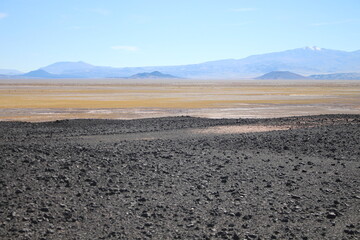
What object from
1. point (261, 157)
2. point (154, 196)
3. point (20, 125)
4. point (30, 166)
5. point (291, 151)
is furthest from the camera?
point (20, 125)

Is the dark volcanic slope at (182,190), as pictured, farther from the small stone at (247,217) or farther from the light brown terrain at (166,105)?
the light brown terrain at (166,105)

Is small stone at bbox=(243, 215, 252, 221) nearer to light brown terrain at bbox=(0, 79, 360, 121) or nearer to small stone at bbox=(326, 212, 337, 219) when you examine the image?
small stone at bbox=(326, 212, 337, 219)

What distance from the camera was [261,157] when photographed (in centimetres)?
1438

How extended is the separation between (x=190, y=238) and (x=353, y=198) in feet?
14.8

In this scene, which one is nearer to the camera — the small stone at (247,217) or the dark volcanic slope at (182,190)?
the dark volcanic slope at (182,190)

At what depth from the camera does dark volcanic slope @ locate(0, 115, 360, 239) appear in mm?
8375

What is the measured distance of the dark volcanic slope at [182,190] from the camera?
838cm

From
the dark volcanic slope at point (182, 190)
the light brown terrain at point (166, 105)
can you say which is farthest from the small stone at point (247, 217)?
the light brown terrain at point (166, 105)

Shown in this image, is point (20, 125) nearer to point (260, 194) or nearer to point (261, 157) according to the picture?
point (261, 157)

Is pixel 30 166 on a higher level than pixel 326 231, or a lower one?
higher

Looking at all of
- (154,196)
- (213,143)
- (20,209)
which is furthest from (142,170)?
(213,143)

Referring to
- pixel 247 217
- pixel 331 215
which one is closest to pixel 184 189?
pixel 247 217

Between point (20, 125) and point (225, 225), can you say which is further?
point (20, 125)

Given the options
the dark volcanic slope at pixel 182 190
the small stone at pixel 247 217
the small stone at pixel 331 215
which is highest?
the dark volcanic slope at pixel 182 190
